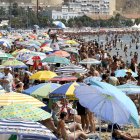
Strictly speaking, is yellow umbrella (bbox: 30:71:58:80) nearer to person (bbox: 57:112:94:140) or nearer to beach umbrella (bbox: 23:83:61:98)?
beach umbrella (bbox: 23:83:61:98)

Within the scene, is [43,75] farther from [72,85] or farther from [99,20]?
[99,20]

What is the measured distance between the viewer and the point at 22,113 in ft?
20.8

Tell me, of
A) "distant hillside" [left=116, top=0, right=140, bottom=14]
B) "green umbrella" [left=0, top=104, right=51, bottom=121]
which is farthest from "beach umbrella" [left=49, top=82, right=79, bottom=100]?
"distant hillside" [left=116, top=0, right=140, bottom=14]

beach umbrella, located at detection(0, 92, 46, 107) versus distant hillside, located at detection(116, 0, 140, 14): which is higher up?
beach umbrella, located at detection(0, 92, 46, 107)

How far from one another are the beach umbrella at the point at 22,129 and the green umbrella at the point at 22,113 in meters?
0.26

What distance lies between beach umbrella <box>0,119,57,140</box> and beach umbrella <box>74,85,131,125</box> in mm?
1384

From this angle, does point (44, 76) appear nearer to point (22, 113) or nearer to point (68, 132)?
point (68, 132)

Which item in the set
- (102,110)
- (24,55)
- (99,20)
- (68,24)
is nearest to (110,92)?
(102,110)

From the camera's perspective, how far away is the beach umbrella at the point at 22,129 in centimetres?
575

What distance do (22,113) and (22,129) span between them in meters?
0.58

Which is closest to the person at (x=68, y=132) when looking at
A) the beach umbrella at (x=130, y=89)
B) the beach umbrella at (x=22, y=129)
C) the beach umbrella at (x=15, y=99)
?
the beach umbrella at (x=15, y=99)

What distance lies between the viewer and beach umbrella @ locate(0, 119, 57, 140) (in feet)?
18.9

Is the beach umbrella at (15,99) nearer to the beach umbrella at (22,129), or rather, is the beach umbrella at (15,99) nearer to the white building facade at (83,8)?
the beach umbrella at (22,129)

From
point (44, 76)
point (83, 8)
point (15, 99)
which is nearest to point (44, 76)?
point (44, 76)
